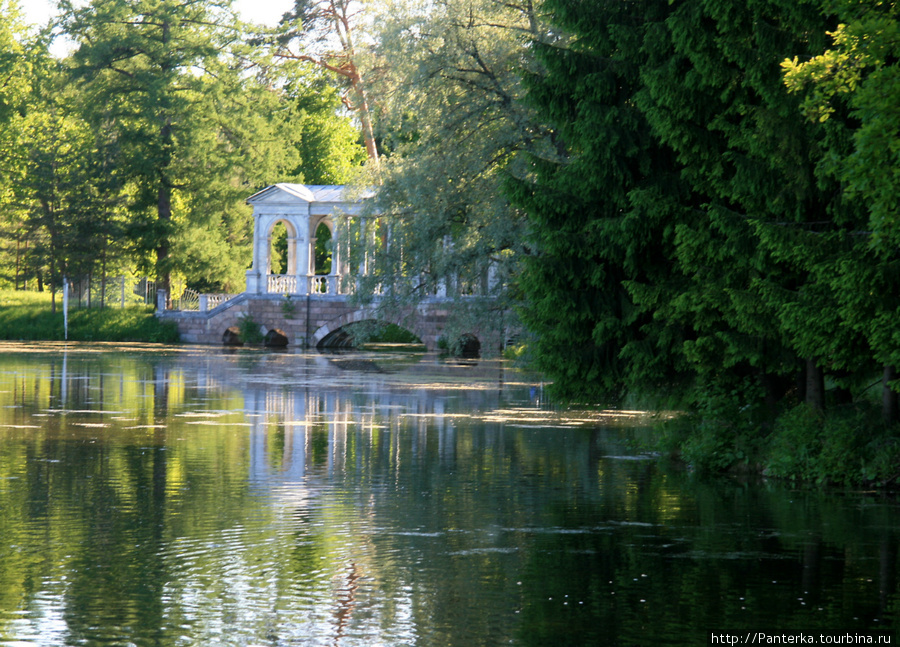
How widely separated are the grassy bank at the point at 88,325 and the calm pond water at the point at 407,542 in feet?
111

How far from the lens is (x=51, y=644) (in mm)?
6965

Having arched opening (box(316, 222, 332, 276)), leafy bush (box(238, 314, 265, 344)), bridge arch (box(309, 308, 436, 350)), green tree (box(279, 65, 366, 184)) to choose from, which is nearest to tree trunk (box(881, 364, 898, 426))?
bridge arch (box(309, 308, 436, 350))

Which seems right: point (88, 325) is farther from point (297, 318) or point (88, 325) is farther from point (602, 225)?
point (602, 225)

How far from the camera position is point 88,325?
54.2 meters

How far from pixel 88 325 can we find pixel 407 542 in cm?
4674

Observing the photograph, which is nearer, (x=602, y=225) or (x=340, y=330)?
(x=602, y=225)

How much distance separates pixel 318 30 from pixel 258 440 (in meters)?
36.6

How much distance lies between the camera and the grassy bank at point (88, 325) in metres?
53.1

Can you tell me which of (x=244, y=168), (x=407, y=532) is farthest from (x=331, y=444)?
(x=244, y=168)

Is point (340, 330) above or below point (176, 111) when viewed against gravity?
below

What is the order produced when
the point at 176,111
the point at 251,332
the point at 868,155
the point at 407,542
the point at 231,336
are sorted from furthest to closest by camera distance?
the point at 176,111
the point at 231,336
the point at 251,332
the point at 868,155
the point at 407,542

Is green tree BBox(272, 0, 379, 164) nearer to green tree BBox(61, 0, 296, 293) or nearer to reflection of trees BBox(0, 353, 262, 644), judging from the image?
green tree BBox(61, 0, 296, 293)

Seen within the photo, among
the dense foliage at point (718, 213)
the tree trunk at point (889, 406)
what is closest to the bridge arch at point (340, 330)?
the dense foliage at point (718, 213)

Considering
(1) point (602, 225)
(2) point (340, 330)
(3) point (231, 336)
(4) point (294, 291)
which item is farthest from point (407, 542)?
(3) point (231, 336)
